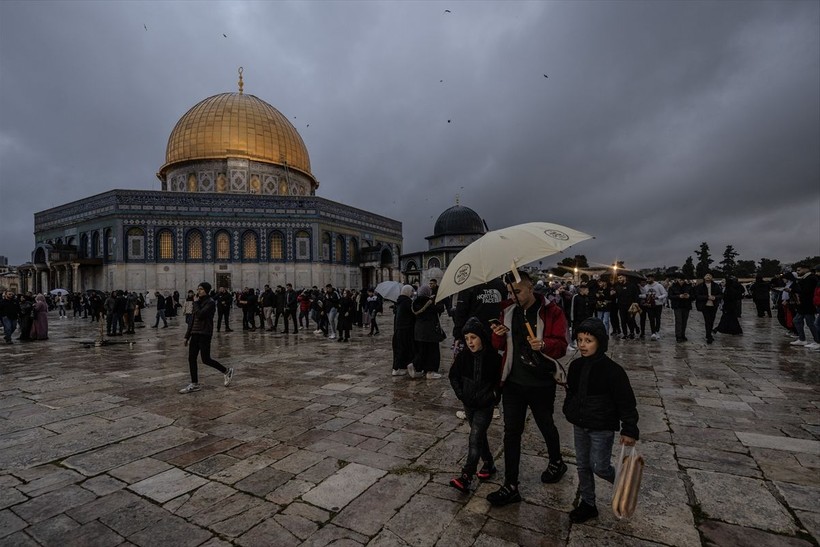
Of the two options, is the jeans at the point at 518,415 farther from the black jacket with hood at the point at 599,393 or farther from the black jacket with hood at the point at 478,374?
the black jacket with hood at the point at 599,393

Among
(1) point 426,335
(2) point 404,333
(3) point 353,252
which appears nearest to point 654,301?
(1) point 426,335

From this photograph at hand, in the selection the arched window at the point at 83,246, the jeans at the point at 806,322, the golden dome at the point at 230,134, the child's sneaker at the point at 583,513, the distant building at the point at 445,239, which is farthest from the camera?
the distant building at the point at 445,239

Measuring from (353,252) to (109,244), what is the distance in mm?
20454

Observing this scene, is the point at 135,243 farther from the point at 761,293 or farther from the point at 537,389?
the point at 761,293

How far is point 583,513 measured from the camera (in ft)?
8.76

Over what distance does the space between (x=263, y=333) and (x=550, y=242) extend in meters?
12.7

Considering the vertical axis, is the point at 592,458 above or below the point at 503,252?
below

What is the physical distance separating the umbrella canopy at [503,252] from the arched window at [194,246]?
116ft

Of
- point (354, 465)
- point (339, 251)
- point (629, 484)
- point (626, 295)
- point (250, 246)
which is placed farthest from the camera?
point (339, 251)

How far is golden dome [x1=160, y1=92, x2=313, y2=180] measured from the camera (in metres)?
36.2

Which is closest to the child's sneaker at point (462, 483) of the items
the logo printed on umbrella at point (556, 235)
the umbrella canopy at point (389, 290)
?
the logo printed on umbrella at point (556, 235)

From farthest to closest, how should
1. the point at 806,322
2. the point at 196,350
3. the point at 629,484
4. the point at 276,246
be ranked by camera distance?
the point at 276,246, the point at 806,322, the point at 196,350, the point at 629,484

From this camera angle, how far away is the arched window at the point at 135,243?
3300 centimetres

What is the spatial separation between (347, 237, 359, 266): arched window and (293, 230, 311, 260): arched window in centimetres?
484
